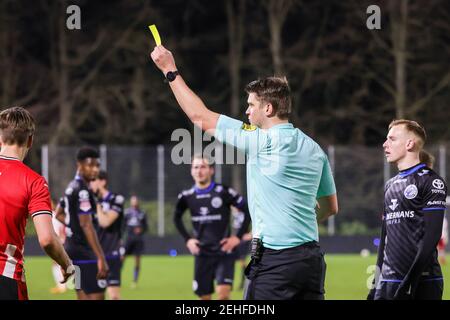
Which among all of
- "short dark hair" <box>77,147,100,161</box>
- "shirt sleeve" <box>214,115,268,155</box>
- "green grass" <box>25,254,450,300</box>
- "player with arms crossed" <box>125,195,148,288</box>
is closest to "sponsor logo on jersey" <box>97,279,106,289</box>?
"short dark hair" <box>77,147,100,161</box>

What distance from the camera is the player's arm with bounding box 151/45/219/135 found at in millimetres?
5664

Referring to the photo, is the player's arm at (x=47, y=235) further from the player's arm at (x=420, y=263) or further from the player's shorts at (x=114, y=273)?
the player's shorts at (x=114, y=273)

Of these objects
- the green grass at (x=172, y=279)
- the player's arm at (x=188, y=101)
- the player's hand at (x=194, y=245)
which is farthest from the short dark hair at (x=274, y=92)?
the green grass at (x=172, y=279)

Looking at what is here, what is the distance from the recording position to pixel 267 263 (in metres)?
6.12

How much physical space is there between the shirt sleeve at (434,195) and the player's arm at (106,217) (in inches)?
271

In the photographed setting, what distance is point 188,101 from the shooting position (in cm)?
566

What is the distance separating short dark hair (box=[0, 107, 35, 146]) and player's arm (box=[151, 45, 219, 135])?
3.53 ft

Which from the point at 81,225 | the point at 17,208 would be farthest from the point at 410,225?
the point at 81,225

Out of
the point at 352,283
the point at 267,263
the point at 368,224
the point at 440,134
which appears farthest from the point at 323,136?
the point at 267,263

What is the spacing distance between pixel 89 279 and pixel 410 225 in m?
4.97

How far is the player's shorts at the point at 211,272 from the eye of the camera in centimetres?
1249

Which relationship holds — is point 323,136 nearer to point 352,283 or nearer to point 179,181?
point 179,181

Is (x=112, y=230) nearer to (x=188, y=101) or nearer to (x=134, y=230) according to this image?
(x=188, y=101)

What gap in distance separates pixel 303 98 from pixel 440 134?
5769mm
